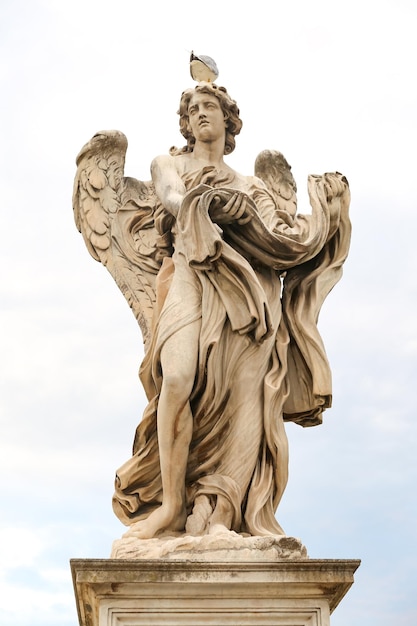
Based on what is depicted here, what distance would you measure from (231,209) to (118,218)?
50.6 inches

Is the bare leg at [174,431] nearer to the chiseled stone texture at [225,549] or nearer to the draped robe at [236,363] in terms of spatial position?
the draped robe at [236,363]

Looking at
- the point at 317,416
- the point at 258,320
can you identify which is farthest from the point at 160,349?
the point at 317,416

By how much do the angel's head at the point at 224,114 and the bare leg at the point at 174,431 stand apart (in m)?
1.85

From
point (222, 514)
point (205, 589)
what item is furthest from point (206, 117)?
point (205, 589)

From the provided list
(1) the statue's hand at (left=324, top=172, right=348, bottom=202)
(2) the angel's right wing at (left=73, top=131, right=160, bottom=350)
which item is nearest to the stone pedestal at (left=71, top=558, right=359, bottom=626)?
(2) the angel's right wing at (left=73, top=131, right=160, bottom=350)

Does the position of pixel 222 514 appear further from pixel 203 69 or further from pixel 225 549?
pixel 203 69

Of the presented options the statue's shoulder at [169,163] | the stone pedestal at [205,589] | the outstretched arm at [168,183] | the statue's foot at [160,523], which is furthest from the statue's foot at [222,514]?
the statue's shoulder at [169,163]

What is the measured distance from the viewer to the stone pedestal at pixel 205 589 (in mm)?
6902

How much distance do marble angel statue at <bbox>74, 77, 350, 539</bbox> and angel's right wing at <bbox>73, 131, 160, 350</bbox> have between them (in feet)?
0.16

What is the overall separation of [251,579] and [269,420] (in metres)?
1.21

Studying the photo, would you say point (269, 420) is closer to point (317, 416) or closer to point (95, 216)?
point (317, 416)

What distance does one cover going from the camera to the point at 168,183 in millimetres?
8422

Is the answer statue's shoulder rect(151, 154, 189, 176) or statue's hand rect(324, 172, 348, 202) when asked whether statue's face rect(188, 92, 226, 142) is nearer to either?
statue's shoulder rect(151, 154, 189, 176)

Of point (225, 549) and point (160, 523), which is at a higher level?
point (160, 523)
